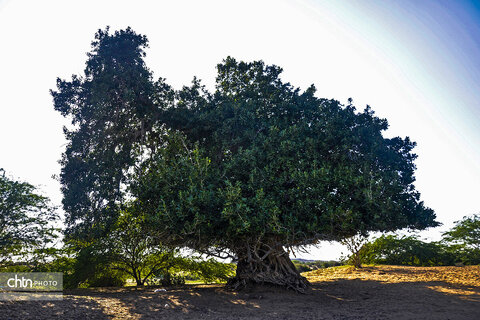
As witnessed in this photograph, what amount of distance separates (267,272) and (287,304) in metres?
2.15

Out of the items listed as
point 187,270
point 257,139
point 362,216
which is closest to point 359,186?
point 362,216

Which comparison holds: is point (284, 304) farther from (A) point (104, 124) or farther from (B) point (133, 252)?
(A) point (104, 124)

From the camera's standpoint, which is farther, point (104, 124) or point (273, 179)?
point (104, 124)

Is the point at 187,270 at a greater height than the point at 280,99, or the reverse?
the point at 280,99

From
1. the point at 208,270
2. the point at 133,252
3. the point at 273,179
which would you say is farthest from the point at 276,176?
the point at 133,252

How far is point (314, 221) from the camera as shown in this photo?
9727mm

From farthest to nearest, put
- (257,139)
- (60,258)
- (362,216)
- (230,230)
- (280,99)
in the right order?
(280,99) → (60,258) → (257,139) → (362,216) → (230,230)

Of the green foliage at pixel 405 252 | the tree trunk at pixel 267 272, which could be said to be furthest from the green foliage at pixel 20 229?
the green foliage at pixel 405 252

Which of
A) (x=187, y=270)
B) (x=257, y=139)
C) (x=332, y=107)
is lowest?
(x=187, y=270)

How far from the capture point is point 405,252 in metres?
21.1

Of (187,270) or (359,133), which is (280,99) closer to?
(359,133)

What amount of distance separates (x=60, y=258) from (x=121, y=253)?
92.9 inches

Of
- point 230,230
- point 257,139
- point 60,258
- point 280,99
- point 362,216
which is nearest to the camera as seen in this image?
point 230,230

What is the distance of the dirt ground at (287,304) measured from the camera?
7.02m
